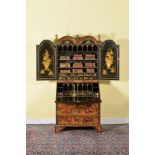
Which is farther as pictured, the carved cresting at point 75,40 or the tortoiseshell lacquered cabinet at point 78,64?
the carved cresting at point 75,40

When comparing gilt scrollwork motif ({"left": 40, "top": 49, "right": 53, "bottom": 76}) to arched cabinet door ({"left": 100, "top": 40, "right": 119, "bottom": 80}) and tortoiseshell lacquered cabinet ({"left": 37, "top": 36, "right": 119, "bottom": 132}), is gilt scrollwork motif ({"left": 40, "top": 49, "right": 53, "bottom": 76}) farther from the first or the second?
arched cabinet door ({"left": 100, "top": 40, "right": 119, "bottom": 80})

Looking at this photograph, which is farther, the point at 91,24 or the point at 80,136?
the point at 91,24

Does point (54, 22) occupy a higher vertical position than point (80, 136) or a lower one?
higher

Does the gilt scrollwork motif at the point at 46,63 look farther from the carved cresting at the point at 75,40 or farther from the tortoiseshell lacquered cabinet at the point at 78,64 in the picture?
the carved cresting at the point at 75,40

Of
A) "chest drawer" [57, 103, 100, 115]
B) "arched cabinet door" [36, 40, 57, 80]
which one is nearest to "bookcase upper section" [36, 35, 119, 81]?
"arched cabinet door" [36, 40, 57, 80]

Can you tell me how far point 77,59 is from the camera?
695 cm

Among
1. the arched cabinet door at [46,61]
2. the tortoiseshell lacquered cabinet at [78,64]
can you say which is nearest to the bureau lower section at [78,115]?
the tortoiseshell lacquered cabinet at [78,64]

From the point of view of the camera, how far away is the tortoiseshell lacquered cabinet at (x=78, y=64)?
678cm

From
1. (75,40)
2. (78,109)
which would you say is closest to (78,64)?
(75,40)

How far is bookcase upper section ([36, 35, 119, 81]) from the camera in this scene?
22.7ft
